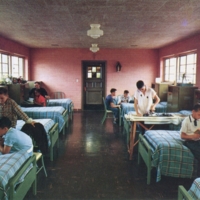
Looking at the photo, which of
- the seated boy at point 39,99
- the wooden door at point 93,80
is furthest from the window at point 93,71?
the seated boy at point 39,99

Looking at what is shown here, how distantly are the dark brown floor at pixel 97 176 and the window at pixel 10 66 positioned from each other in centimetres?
353

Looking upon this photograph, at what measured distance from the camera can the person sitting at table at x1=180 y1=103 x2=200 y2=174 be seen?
361 centimetres

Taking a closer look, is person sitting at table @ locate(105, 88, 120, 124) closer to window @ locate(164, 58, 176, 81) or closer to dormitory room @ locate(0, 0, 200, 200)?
A: dormitory room @ locate(0, 0, 200, 200)

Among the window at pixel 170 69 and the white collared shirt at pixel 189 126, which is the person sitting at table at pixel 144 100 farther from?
the window at pixel 170 69

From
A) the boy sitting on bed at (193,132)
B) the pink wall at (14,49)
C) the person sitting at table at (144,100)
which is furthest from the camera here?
the pink wall at (14,49)

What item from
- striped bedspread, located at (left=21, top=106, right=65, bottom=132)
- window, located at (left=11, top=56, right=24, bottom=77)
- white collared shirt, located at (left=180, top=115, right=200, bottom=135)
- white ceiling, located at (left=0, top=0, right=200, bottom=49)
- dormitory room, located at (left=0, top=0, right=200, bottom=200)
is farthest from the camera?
window, located at (left=11, top=56, right=24, bottom=77)

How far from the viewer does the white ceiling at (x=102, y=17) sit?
423cm

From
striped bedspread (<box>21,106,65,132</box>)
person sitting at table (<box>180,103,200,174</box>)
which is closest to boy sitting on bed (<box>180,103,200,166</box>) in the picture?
person sitting at table (<box>180,103,200,174</box>)

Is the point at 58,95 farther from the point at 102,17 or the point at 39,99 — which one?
the point at 102,17

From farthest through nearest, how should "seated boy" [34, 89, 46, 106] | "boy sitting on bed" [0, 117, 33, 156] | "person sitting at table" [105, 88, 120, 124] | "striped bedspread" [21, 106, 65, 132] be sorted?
"person sitting at table" [105, 88, 120, 124] → "seated boy" [34, 89, 46, 106] → "striped bedspread" [21, 106, 65, 132] → "boy sitting on bed" [0, 117, 33, 156]

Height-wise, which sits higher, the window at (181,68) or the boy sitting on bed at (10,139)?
the window at (181,68)

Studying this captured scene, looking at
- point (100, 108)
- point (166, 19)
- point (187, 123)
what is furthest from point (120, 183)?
point (100, 108)

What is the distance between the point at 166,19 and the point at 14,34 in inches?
178

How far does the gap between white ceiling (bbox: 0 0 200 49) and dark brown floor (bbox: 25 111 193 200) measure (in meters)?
2.89
